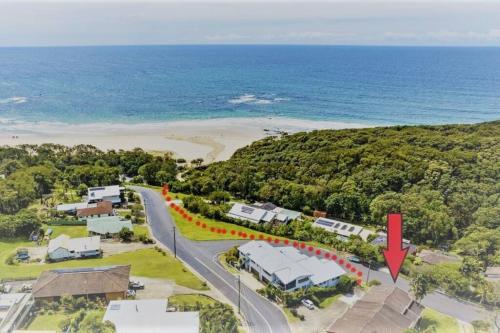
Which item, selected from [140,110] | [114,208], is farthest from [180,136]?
[114,208]

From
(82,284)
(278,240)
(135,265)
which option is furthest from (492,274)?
(82,284)

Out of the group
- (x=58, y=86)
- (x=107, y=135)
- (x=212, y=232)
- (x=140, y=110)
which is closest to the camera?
(x=212, y=232)

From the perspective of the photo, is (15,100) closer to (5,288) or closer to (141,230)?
(141,230)

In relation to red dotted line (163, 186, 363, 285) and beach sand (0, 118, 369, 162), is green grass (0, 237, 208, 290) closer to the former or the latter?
red dotted line (163, 186, 363, 285)

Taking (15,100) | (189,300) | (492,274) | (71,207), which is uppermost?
(15,100)

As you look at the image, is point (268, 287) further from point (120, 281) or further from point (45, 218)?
point (45, 218)
